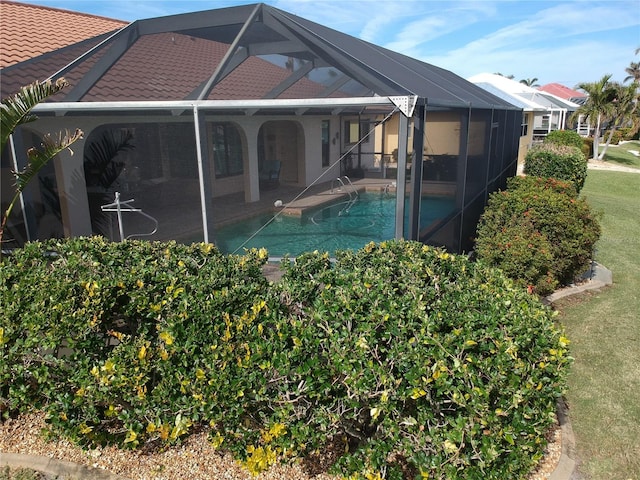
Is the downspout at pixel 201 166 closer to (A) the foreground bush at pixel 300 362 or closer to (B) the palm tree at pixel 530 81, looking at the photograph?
(A) the foreground bush at pixel 300 362

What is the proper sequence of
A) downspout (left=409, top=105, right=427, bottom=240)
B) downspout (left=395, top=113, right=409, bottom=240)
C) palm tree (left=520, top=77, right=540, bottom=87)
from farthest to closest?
palm tree (left=520, top=77, right=540, bottom=87), downspout (left=409, top=105, right=427, bottom=240), downspout (left=395, top=113, right=409, bottom=240)

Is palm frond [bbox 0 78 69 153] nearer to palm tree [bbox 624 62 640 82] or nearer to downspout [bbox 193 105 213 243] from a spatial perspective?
downspout [bbox 193 105 213 243]

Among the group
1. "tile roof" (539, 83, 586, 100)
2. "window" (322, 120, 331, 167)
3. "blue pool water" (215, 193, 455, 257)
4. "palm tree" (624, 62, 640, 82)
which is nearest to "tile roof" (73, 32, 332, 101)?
"blue pool water" (215, 193, 455, 257)

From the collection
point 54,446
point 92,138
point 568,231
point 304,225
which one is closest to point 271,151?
point 304,225

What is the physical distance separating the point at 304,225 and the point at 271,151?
23.2 feet

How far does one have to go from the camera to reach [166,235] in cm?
1145

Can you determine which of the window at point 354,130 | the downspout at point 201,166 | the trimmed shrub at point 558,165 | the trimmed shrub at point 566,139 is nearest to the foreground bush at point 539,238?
the downspout at point 201,166

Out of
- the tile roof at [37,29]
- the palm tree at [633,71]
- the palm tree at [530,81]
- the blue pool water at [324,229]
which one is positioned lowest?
the blue pool water at [324,229]

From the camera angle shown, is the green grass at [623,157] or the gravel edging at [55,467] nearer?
the gravel edging at [55,467]

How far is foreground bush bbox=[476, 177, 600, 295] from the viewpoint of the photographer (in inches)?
281

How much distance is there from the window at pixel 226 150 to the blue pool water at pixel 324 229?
3242 mm

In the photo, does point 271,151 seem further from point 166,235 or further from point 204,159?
point 204,159

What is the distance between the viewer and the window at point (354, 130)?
21891mm

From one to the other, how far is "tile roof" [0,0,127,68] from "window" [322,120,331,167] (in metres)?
8.69
